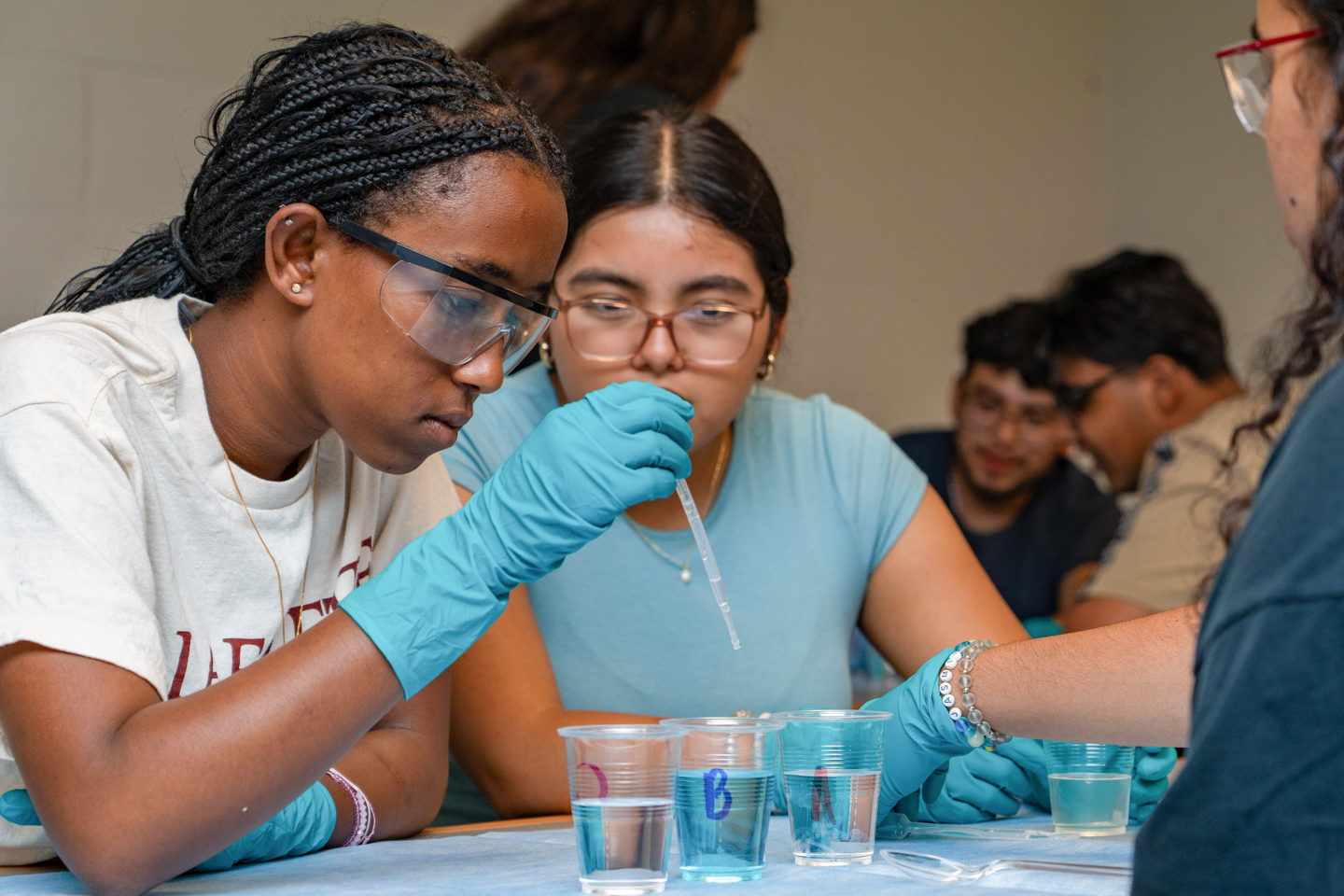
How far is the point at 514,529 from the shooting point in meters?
1.05

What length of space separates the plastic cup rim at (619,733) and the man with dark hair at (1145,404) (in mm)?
2507

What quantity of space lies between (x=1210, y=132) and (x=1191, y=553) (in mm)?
2063

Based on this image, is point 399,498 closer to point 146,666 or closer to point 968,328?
point 146,666

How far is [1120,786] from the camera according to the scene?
121 centimetres

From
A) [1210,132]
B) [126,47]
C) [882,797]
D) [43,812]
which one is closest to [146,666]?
[43,812]

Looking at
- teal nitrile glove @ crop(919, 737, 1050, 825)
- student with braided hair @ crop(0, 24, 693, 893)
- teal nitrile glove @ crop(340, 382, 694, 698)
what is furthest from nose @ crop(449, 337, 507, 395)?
teal nitrile glove @ crop(919, 737, 1050, 825)

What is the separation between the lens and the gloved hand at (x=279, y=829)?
1.03 metres

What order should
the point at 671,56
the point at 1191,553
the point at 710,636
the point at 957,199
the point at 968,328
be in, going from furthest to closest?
the point at 957,199 → the point at 968,328 → the point at 671,56 → the point at 1191,553 → the point at 710,636

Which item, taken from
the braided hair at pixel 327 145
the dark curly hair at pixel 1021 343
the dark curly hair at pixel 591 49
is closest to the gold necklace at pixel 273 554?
the braided hair at pixel 327 145

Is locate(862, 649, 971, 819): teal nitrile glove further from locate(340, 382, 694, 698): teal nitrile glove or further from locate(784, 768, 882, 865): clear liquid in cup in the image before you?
locate(340, 382, 694, 698): teal nitrile glove

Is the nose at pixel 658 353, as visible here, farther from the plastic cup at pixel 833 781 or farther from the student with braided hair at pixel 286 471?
the plastic cup at pixel 833 781

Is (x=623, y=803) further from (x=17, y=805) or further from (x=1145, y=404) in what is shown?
(x=1145, y=404)

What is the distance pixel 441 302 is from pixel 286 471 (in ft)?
1.05

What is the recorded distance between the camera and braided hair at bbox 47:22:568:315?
1.17 meters
